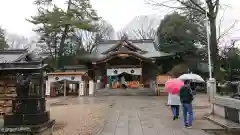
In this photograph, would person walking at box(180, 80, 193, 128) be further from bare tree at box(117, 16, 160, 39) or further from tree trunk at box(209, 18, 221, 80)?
bare tree at box(117, 16, 160, 39)

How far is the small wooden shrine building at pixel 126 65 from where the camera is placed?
28312 mm

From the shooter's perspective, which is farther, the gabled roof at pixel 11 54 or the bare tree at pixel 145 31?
the bare tree at pixel 145 31

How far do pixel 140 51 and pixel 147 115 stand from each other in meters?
20.2

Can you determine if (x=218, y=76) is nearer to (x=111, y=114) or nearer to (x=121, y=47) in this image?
(x=121, y=47)

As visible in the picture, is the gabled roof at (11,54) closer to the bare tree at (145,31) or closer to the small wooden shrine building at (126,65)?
the small wooden shrine building at (126,65)

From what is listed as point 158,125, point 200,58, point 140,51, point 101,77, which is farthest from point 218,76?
point 158,125

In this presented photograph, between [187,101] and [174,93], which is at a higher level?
[174,93]

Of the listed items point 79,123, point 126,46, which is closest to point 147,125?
point 79,123

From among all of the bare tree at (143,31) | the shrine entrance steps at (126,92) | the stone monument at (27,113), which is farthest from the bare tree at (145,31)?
the stone monument at (27,113)

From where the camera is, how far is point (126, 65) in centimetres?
2898

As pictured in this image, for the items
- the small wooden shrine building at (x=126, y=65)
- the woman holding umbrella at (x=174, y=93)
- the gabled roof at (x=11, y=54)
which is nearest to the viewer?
the woman holding umbrella at (x=174, y=93)

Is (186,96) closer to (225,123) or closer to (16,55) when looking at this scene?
(225,123)

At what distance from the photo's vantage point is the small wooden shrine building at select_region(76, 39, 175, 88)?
28.3 meters

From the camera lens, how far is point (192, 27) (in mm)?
30078
